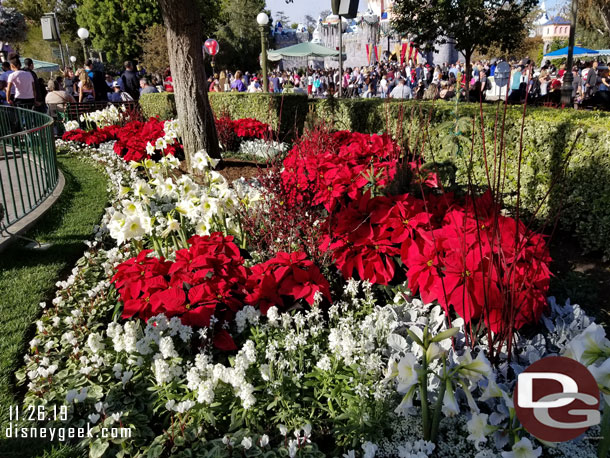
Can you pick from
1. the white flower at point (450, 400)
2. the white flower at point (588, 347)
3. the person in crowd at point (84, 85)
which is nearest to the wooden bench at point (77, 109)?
the person in crowd at point (84, 85)

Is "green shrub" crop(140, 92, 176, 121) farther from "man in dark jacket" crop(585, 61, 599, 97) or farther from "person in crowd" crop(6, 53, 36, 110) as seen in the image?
"man in dark jacket" crop(585, 61, 599, 97)

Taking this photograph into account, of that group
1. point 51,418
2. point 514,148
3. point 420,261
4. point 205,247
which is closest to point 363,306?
point 420,261

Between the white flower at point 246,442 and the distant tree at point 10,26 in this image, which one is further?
the distant tree at point 10,26

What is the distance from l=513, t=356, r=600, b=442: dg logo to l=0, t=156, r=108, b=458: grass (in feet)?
6.49

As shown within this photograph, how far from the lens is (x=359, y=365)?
222cm

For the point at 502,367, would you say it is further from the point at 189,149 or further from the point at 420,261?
the point at 189,149

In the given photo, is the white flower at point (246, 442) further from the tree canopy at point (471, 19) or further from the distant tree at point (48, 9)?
the distant tree at point (48, 9)

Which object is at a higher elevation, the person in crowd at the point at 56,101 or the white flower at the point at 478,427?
the person in crowd at the point at 56,101

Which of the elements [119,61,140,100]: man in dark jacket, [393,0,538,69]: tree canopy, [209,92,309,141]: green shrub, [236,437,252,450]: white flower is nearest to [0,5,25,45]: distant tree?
[119,61,140,100]: man in dark jacket

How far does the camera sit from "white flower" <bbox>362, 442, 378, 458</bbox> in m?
1.88

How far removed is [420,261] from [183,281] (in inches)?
51.6

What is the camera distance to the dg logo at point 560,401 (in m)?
0.99

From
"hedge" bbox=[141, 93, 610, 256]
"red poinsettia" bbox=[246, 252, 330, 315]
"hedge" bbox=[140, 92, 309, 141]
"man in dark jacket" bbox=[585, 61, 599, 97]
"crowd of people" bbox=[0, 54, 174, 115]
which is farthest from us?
"man in dark jacket" bbox=[585, 61, 599, 97]

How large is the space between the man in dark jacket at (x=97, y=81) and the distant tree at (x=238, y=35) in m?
30.6
